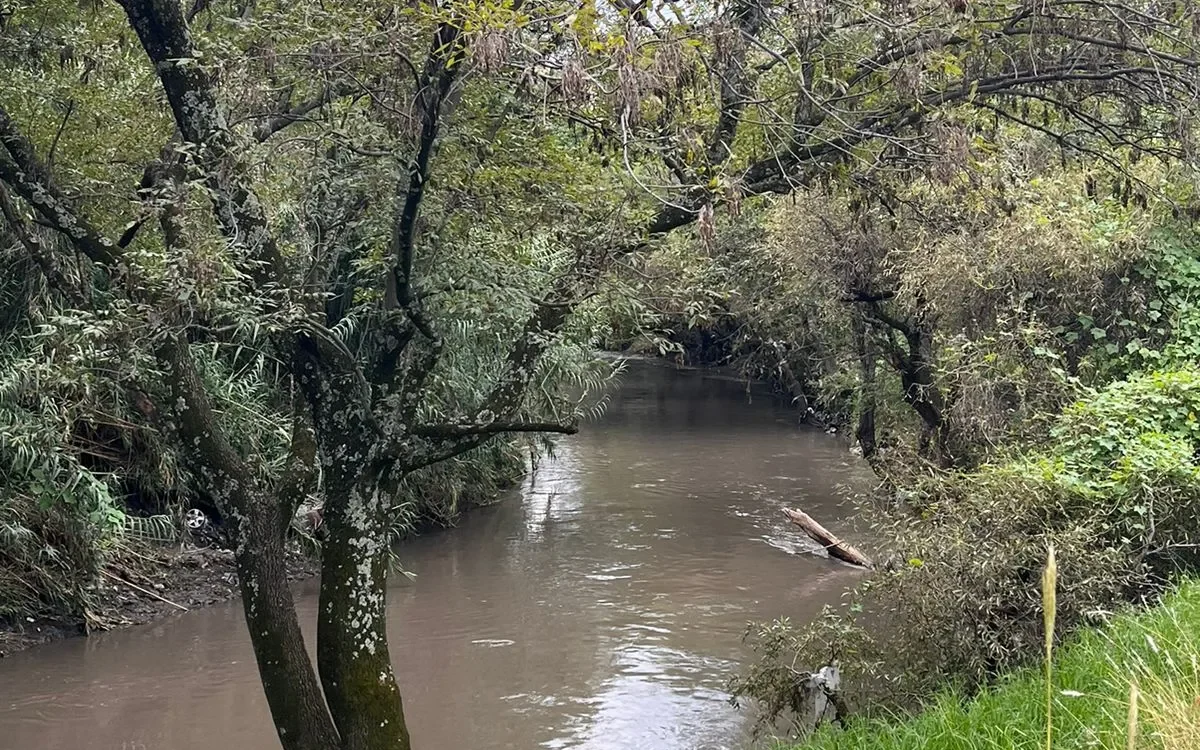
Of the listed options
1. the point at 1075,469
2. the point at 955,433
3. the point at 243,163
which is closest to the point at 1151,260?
the point at 955,433

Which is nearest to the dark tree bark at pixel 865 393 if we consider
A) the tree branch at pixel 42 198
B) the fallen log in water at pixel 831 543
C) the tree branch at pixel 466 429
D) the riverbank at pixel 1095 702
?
the fallen log in water at pixel 831 543

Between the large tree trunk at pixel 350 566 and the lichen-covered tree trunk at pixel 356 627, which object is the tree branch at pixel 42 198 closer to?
the large tree trunk at pixel 350 566

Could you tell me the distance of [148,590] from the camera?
11.3 metres

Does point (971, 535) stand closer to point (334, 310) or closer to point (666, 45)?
point (666, 45)

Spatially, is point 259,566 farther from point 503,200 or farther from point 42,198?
point 503,200

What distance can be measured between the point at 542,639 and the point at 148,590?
4.31 meters

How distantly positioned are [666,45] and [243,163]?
91.1 inches

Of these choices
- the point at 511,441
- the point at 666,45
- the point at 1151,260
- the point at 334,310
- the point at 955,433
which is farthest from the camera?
the point at 511,441

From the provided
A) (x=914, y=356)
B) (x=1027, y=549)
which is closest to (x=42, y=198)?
(x=1027, y=549)

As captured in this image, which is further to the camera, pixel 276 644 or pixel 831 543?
pixel 831 543

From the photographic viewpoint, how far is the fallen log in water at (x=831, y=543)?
12719mm

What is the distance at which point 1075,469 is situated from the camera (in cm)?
634

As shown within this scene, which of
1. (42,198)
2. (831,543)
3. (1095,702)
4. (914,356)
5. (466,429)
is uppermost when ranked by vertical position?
(42,198)

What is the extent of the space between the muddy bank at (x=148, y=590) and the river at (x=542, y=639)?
0.64 feet
